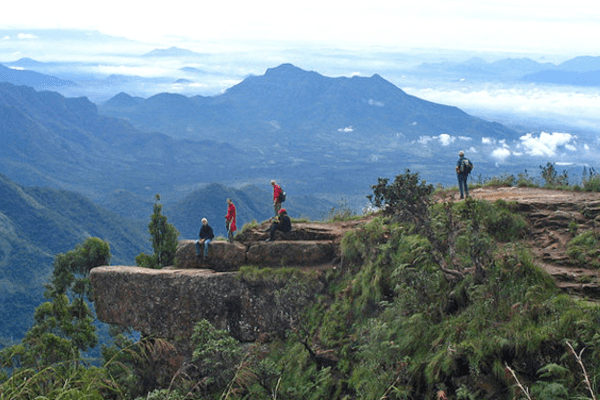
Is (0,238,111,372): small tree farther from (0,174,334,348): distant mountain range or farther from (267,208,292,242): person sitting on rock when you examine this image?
(0,174,334,348): distant mountain range

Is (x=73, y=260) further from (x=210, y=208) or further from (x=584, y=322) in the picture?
(x=210, y=208)

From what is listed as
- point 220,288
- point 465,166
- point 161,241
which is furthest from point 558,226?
point 161,241

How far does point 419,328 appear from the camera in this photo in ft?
35.2

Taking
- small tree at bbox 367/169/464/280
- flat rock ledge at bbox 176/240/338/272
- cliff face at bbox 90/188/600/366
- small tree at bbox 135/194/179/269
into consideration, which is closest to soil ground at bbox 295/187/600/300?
cliff face at bbox 90/188/600/366

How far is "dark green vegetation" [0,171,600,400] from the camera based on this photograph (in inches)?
327

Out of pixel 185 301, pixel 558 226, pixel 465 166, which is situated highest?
pixel 465 166

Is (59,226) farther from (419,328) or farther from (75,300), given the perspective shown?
(419,328)

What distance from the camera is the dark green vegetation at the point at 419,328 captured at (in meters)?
8.30

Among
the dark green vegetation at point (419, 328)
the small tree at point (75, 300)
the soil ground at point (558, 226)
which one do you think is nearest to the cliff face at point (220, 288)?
the dark green vegetation at point (419, 328)

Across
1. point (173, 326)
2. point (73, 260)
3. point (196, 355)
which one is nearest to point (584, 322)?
point (196, 355)

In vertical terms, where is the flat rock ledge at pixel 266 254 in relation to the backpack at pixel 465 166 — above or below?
below

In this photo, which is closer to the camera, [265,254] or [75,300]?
[265,254]

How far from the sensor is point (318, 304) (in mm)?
15500

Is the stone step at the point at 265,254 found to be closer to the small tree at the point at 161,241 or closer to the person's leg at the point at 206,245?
the person's leg at the point at 206,245
